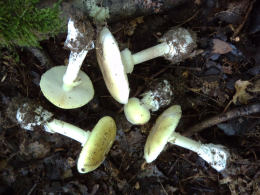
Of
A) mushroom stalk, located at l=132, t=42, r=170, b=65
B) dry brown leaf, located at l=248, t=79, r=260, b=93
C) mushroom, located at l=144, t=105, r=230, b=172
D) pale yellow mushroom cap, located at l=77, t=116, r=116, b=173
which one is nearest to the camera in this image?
pale yellow mushroom cap, located at l=77, t=116, r=116, b=173

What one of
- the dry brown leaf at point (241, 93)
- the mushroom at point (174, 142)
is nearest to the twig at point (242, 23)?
the dry brown leaf at point (241, 93)

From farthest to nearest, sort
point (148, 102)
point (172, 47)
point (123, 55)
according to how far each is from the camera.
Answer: point (148, 102) < point (172, 47) < point (123, 55)

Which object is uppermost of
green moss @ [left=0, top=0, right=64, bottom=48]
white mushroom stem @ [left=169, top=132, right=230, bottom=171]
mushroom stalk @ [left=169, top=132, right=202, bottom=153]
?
green moss @ [left=0, top=0, right=64, bottom=48]

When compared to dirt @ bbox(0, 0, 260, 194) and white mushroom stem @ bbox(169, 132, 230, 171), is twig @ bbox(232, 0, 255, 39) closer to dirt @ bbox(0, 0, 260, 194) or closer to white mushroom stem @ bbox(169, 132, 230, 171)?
dirt @ bbox(0, 0, 260, 194)

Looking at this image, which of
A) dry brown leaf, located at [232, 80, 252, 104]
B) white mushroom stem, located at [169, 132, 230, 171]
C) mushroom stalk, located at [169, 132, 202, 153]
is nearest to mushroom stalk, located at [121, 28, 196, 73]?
dry brown leaf, located at [232, 80, 252, 104]

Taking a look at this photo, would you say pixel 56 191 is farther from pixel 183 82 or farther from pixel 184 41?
pixel 184 41

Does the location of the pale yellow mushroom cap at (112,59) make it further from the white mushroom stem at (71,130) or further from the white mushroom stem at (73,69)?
the white mushroom stem at (71,130)

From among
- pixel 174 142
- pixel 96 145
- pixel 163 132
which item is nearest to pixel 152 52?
pixel 163 132

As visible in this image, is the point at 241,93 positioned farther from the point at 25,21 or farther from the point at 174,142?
the point at 25,21
